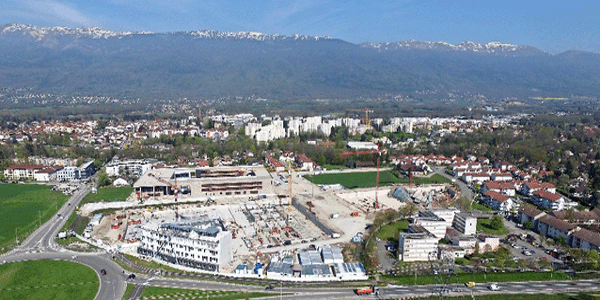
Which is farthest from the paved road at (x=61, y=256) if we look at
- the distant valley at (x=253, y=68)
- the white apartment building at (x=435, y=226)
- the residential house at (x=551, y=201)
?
the distant valley at (x=253, y=68)

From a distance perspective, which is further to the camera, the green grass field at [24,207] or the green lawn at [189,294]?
the green grass field at [24,207]

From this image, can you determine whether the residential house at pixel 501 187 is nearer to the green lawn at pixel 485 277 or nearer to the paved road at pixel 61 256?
the green lawn at pixel 485 277

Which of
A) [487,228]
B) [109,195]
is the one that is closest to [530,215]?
[487,228]

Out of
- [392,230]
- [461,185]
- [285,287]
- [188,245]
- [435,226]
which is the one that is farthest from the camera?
[461,185]

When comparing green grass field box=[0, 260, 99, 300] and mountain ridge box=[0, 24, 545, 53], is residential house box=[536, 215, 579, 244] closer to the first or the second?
green grass field box=[0, 260, 99, 300]

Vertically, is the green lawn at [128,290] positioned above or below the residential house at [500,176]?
below

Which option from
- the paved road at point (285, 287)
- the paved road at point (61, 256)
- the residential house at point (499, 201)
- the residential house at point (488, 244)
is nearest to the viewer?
the paved road at point (285, 287)

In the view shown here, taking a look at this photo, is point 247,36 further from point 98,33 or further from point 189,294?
point 189,294
